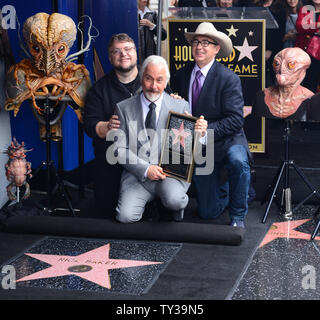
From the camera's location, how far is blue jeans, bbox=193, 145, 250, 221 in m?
4.71

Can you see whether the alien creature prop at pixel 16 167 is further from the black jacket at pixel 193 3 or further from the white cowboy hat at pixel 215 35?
the black jacket at pixel 193 3

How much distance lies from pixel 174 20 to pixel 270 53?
1.18 meters

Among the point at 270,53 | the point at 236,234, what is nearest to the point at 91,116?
the point at 236,234

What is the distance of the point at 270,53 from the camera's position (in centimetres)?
645

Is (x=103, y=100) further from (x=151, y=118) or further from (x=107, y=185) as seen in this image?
(x=107, y=185)

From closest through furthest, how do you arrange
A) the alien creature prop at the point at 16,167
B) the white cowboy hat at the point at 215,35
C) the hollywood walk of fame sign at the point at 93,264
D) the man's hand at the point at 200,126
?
the hollywood walk of fame sign at the point at 93,264 < the man's hand at the point at 200,126 < the white cowboy hat at the point at 215,35 < the alien creature prop at the point at 16,167

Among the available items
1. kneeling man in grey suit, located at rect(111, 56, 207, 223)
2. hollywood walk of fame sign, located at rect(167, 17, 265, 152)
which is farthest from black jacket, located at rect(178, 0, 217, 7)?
kneeling man in grey suit, located at rect(111, 56, 207, 223)

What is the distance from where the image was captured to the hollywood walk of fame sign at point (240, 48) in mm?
5719

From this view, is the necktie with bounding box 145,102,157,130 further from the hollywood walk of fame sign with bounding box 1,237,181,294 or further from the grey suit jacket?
the hollywood walk of fame sign with bounding box 1,237,181,294

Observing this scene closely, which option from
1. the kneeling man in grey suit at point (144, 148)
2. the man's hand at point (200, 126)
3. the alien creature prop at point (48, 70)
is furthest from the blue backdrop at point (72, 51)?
the man's hand at point (200, 126)

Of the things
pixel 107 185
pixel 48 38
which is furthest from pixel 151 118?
pixel 48 38

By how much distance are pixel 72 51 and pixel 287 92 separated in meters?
2.01

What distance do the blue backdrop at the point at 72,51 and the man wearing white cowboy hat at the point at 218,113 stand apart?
116cm

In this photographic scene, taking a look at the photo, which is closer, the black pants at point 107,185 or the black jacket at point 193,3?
the black pants at point 107,185
